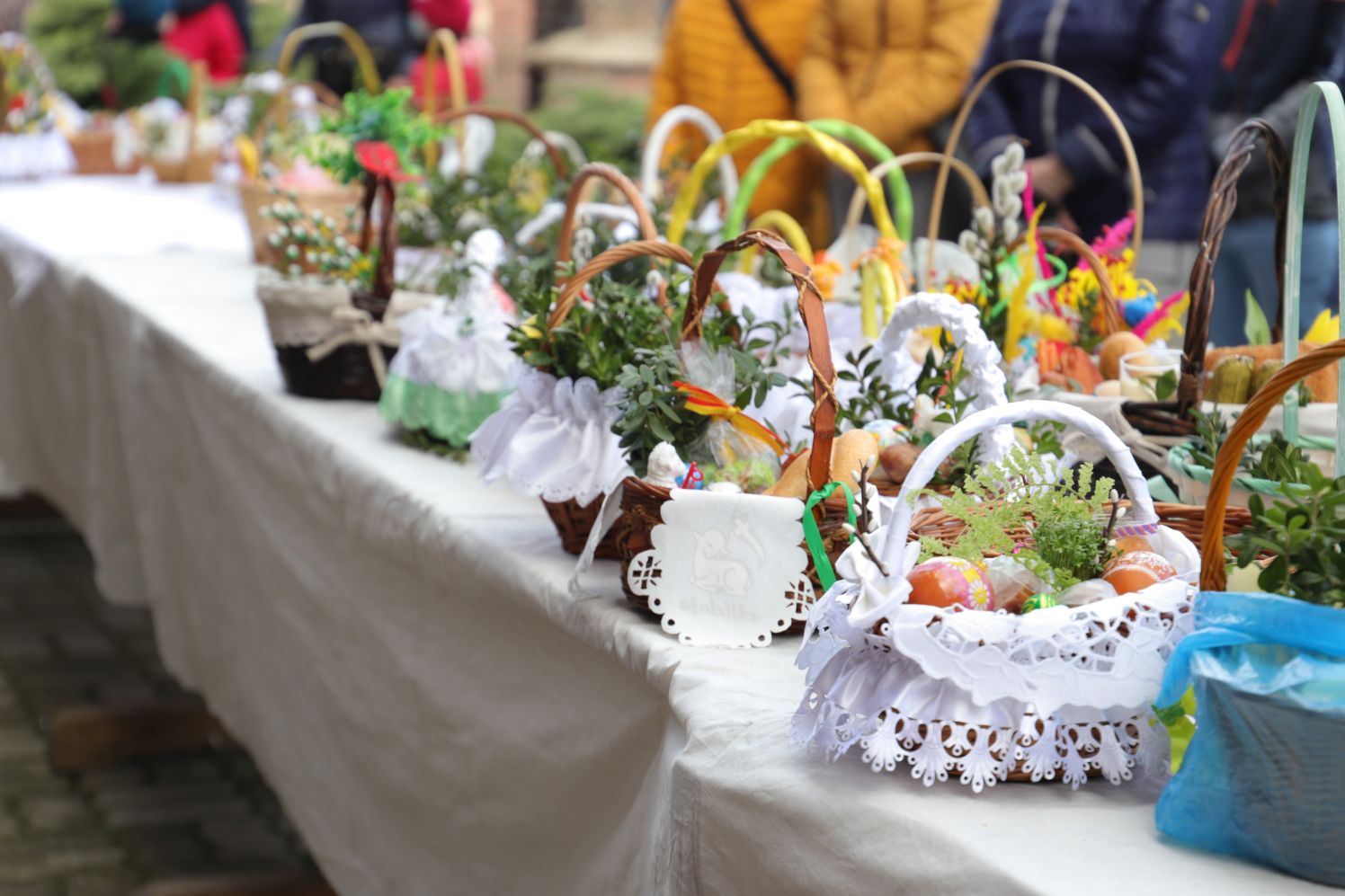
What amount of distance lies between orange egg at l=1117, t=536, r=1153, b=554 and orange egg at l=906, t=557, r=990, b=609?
12cm

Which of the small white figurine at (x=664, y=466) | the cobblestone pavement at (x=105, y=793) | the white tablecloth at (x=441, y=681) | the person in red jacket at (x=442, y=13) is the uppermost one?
the person in red jacket at (x=442, y=13)

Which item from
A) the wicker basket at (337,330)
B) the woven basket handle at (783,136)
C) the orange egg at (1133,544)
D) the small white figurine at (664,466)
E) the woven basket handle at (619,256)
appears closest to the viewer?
the orange egg at (1133,544)

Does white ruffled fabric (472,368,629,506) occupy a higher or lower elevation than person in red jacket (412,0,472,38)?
lower

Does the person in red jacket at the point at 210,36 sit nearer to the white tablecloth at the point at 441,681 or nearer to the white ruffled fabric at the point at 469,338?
the white tablecloth at the point at 441,681

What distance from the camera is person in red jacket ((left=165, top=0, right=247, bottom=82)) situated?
619 centimetres

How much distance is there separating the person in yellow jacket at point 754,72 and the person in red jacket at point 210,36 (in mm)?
3325

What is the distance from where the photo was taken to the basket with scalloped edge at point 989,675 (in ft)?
3.18

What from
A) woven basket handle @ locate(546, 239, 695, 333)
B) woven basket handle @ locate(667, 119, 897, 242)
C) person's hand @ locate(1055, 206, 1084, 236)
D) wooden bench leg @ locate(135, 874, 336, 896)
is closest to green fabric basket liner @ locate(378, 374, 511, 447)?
woven basket handle @ locate(667, 119, 897, 242)

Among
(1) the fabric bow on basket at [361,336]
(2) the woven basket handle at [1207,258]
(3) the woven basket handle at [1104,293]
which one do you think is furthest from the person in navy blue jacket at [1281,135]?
(1) the fabric bow on basket at [361,336]

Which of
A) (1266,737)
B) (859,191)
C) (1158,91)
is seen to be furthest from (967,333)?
(1158,91)

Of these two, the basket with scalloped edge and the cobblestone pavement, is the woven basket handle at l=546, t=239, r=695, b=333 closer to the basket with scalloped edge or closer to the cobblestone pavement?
the basket with scalloped edge

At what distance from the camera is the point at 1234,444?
35.3 inches

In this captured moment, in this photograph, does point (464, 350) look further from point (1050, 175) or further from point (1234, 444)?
point (1050, 175)

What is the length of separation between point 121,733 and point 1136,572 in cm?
260
